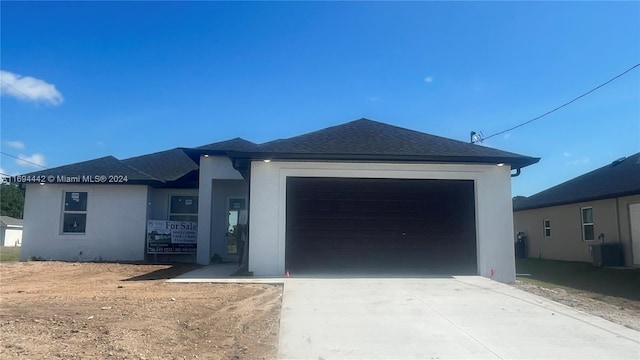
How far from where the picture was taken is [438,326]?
6.61 metres

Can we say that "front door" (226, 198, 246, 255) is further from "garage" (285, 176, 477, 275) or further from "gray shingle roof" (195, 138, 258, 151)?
"garage" (285, 176, 477, 275)

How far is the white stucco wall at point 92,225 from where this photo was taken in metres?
15.6

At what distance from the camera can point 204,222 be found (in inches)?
603

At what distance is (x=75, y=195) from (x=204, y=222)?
4.68 m

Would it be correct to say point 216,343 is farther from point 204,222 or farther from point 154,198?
point 154,198

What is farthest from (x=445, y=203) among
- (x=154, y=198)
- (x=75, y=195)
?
(x=75, y=195)

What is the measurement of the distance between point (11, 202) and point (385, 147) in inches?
2876

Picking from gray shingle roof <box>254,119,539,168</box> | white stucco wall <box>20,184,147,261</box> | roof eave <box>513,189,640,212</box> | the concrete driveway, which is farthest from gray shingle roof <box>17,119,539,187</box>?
roof eave <box>513,189,640,212</box>

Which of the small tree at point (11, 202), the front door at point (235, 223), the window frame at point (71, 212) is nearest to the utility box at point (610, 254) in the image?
the front door at point (235, 223)

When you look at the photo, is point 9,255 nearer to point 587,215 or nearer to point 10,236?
point 587,215

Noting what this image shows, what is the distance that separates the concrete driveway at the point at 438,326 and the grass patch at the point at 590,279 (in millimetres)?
3714

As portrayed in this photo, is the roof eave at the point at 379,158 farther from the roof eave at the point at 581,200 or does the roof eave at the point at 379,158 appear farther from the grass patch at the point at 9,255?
the grass patch at the point at 9,255

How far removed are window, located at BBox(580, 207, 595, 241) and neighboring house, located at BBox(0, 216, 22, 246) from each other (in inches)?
1988

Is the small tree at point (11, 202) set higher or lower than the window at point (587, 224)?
Answer: higher
